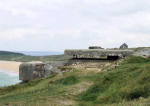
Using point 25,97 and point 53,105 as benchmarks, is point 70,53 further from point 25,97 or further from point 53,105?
point 53,105

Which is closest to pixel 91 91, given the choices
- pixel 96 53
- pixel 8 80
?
pixel 96 53

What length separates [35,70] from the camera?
11672 millimetres

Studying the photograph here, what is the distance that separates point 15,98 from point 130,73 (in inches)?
147

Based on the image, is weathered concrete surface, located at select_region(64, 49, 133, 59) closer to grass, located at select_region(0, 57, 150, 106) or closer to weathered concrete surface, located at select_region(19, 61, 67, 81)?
weathered concrete surface, located at select_region(19, 61, 67, 81)

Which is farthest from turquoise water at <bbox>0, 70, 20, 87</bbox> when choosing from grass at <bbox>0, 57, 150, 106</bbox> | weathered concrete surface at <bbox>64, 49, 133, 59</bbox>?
grass at <bbox>0, 57, 150, 106</bbox>

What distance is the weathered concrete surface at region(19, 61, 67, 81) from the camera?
37.9 ft

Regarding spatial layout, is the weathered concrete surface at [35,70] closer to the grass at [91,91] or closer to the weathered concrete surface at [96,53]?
the weathered concrete surface at [96,53]

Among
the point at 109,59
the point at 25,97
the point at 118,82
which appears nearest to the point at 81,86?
the point at 118,82

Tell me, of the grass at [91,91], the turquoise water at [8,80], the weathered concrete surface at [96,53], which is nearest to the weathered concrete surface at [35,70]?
the weathered concrete surface at [96,53]

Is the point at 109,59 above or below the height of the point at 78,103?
above

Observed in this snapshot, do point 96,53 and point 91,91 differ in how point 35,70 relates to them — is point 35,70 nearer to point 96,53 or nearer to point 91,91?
point 96,53

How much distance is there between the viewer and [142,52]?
1263 cm

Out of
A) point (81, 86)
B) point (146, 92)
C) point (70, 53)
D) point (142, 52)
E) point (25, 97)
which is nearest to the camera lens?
point (146, 92)

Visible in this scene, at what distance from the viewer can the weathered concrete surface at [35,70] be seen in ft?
37.9
